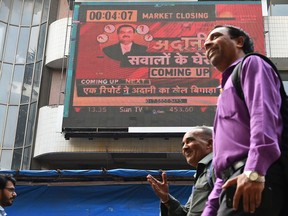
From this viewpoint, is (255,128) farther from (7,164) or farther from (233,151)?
(7,164)

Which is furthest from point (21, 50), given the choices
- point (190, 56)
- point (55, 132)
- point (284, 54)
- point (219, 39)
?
point (219, 39)

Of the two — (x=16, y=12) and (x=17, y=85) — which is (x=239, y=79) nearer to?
(x=17, y=85)

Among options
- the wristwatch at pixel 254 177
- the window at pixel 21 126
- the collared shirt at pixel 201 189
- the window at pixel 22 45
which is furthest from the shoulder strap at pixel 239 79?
the window at pixel 22 45

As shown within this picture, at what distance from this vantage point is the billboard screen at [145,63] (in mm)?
9938

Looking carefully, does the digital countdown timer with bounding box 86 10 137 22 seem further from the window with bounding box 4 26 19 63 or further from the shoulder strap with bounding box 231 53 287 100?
the shoulder strap with bounding box 231 53 287 100

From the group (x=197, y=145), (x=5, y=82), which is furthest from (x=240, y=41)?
(x=5, y=82)

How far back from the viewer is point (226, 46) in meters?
1.89

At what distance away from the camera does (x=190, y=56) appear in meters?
10.7

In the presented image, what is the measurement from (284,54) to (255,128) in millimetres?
10536

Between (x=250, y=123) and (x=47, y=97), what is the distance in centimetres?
1098

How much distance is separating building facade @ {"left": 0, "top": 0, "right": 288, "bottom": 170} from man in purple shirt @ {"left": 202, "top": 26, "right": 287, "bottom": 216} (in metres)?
8.38

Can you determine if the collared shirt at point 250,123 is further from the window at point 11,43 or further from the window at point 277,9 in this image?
the window at point 277,9

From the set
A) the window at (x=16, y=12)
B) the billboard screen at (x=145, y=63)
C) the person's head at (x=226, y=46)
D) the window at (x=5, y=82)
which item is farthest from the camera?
the window at (x=16, y=12)

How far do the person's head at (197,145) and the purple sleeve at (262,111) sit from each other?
124cm
